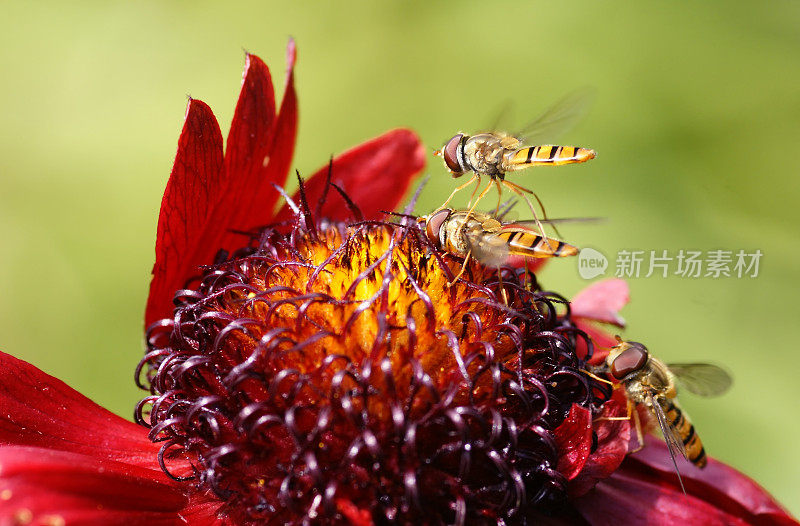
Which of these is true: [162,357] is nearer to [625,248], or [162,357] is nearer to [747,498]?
[747,498]

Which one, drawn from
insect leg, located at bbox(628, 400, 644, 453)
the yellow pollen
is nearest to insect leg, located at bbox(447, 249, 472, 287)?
insect leg, located at bbox(628, 400, 644, 453)

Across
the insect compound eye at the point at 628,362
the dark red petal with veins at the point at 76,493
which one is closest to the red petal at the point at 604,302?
the insect compound eye at the point at 628,362

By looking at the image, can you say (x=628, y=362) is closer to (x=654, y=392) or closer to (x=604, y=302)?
(x=654, y=392)

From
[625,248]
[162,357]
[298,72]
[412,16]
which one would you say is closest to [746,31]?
[625,248]

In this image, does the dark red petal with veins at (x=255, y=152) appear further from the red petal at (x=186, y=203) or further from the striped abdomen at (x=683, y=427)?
the striped abdomen at (x=683, y=427)

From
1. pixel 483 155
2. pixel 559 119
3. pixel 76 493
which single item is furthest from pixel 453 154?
pixel 76 493

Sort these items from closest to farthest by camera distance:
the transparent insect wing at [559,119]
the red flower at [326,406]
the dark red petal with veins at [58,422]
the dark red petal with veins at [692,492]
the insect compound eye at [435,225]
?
Result: the red flower at [326,406] < the dark red petal with veins at [58,422] < the insect compound eye at [435,225] < the dark red petal with veins at [692,492] < the transparent insect wing at [559,119]

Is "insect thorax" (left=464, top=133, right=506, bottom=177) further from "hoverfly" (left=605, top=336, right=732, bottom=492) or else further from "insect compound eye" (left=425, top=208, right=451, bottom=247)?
"hoverfly" (left=605, top=336, right=732, bottom=492)
